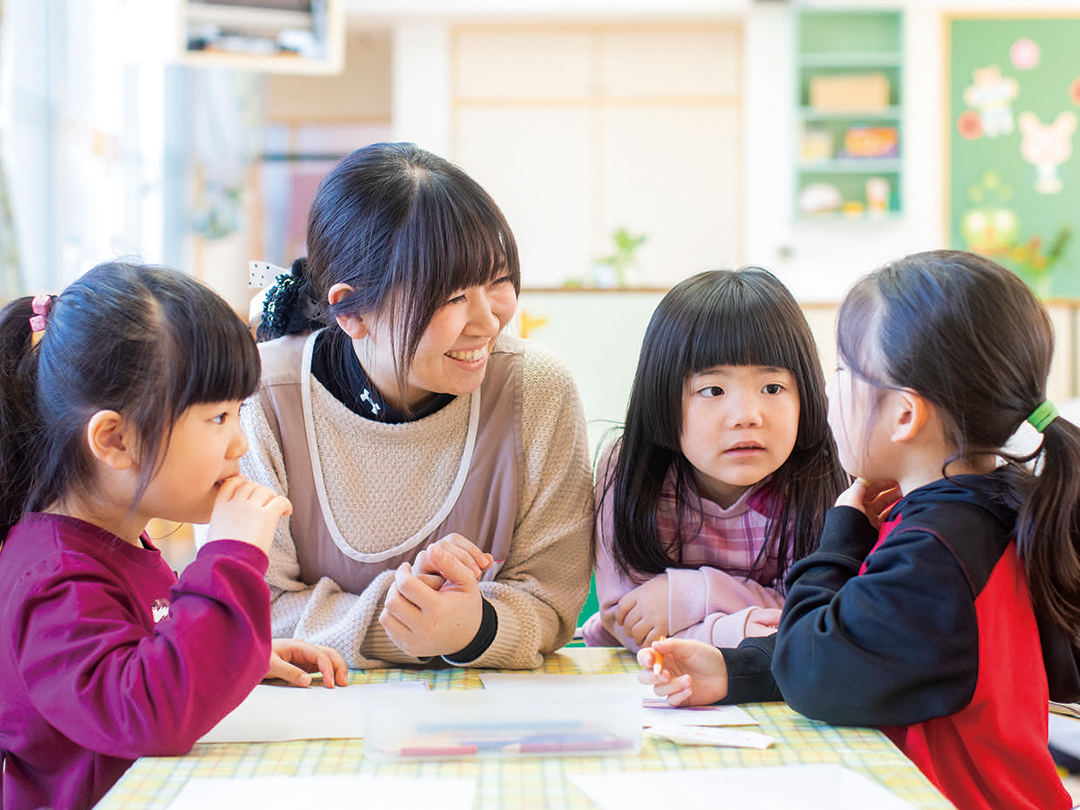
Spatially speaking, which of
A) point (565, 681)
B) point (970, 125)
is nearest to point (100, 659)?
point (565, 681)

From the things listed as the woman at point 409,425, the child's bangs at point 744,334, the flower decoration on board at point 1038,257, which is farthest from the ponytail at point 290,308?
the flower decoration on board at point 1038,257

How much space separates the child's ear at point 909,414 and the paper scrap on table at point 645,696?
0.92ft

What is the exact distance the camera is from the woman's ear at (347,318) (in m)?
1.12

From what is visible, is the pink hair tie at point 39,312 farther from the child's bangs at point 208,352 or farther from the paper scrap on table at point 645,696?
the paper scrap on table at point 645,696

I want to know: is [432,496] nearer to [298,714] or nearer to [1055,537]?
[298,714]

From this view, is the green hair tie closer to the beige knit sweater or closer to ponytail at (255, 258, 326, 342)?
the beige knit sweater

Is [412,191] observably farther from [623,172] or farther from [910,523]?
[623,172]

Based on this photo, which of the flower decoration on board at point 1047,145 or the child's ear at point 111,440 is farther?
the flower decoration on board at point 1047,145

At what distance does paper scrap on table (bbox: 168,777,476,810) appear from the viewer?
663 mm

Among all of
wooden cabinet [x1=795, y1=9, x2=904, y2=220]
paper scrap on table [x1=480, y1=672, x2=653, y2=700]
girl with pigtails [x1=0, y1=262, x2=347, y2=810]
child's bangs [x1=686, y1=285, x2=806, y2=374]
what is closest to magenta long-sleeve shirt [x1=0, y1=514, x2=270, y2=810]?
girl with pigtails [x1=0, y1=262, x2=347, y2=810]

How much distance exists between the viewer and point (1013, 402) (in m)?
0.86

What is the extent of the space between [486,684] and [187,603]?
318 millimetres

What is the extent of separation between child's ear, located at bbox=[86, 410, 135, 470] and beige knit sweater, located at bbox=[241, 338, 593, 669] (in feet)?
0.99

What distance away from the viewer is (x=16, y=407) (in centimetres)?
87
